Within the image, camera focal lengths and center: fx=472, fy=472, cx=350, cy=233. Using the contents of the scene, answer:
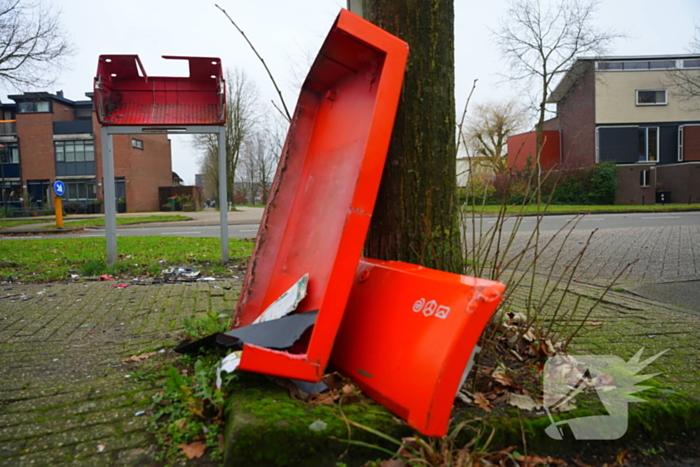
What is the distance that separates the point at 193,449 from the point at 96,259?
19.8 ft

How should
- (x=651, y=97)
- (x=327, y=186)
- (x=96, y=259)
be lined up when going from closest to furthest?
(x=327, y=186)
(x=96, y=259)
(x=651, y=97)

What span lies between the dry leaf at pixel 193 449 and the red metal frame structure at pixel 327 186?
353 mm

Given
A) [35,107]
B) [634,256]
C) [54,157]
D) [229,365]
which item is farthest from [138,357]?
[35,107]

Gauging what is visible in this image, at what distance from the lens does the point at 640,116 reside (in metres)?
34.1

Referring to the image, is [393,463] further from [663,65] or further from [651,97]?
[663,65]

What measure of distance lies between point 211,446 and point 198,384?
46 centimetres

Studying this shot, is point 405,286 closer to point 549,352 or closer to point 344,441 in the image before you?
point 344,441

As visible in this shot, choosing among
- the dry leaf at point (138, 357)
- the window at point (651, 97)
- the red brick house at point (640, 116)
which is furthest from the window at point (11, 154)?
the window at point (651, 97)

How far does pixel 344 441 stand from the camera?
162 centimetres

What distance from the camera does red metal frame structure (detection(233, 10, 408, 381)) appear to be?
171 centimetres

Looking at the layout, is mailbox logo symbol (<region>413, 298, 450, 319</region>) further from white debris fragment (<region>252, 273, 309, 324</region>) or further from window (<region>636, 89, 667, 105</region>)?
window (<region>636, 89, 667, 105</region>)

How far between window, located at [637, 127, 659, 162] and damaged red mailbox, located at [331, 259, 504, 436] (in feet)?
127

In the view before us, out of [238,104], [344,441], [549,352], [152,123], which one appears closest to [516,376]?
[549,352]

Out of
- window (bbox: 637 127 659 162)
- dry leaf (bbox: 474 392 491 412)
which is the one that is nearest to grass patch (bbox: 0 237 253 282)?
dry leaf (bbox: 474 392 491 412)
